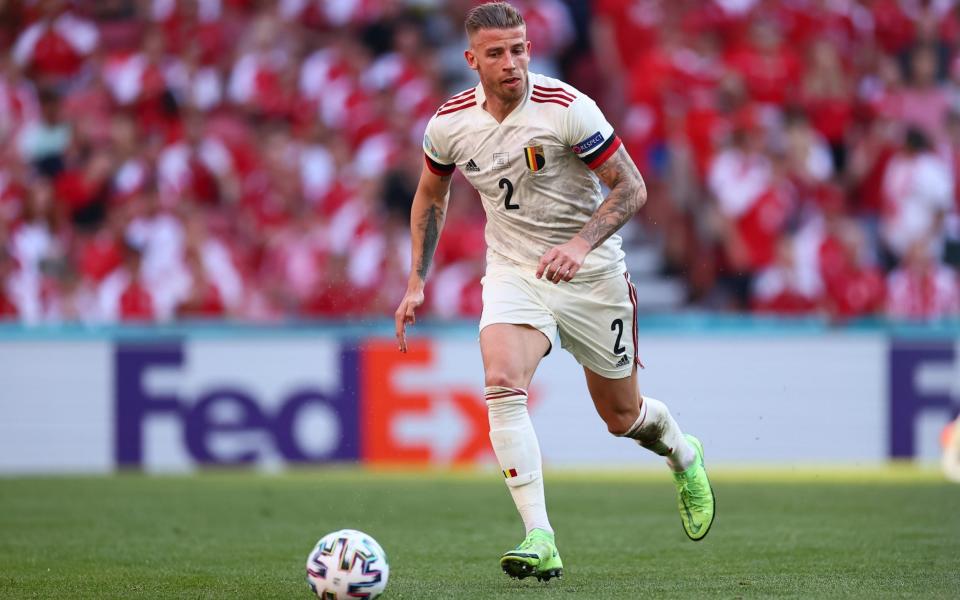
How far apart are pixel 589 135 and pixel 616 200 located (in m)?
0.30

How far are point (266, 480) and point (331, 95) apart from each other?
5.41 metres

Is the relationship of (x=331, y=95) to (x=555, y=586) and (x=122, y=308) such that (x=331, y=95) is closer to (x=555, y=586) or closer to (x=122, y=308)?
(x=122, y=308)

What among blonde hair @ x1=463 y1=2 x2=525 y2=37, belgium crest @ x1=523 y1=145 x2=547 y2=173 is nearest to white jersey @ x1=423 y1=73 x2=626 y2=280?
belgium crest @ x1=523 y1=145 x2=547 y2=173

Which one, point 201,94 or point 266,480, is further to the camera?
point 201,94

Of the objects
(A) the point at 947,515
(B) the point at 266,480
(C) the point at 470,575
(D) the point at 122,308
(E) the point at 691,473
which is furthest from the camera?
(D) the point at 122,308

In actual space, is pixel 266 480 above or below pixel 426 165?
below

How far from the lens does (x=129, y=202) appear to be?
14.5 m

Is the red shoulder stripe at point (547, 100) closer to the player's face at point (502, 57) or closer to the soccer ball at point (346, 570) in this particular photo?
the player's face at point (502, 57)

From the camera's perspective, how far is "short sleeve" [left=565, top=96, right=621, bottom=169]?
637 cm

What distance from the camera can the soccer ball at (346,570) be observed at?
18.3 ft

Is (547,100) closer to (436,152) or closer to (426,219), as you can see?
(436,152)

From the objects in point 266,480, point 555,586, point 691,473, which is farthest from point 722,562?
point 266,480

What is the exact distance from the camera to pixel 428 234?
6.91 meters

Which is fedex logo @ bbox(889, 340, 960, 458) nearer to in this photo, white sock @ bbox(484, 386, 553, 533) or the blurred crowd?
the blurred crowd
